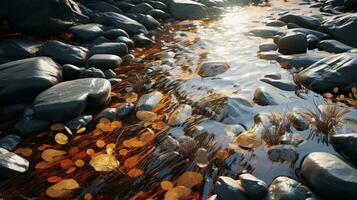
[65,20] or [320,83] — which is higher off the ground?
[65,20]

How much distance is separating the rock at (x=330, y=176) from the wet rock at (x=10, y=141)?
292cm

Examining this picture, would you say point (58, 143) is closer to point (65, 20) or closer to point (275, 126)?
point (275, 126)

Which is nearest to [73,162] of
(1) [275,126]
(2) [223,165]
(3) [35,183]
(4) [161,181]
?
(3) [35,183]

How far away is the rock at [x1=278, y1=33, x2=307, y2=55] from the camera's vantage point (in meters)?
5.79

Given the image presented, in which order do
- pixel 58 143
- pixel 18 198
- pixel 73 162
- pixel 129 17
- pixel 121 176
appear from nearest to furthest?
pixel 18 198 → pixel 121 176 → pixel 73 162 → pixel 58 143 → pixel 129 17

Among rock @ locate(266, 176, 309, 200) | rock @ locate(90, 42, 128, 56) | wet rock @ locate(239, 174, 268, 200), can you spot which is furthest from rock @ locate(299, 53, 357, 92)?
rock @ locate(90, 42, 128, 56)

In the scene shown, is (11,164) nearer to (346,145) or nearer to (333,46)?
(346,145)

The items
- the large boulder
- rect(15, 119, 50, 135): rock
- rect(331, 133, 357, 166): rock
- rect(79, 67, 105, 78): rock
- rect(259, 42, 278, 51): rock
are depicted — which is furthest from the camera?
rect(259, 42, 278, 51): rock

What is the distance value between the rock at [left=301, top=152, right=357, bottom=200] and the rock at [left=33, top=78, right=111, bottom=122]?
256cm

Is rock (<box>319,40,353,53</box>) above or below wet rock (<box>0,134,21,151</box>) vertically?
above

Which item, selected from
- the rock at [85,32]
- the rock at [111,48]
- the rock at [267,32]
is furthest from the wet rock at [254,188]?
the rock at [267,32]

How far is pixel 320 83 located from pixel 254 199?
2.51 m

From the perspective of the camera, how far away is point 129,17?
7.94 meters

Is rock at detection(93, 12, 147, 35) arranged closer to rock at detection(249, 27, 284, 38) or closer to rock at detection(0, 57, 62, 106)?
rock at detection(249, 27, 284, 38)
